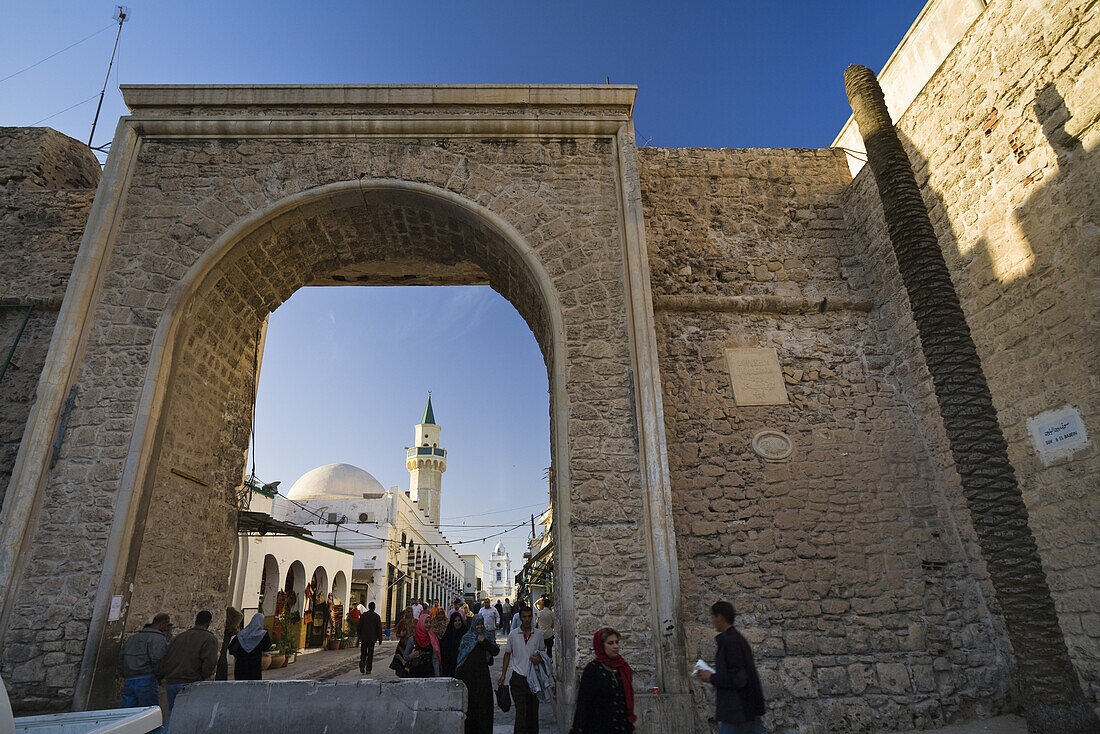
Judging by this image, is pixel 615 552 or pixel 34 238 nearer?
pixel 615 552

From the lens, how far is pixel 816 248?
26.0 feet

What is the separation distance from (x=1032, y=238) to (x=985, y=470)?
2.27 m

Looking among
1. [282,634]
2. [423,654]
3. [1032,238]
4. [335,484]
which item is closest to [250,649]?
[423,654]

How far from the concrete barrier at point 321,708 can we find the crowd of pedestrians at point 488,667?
904mm

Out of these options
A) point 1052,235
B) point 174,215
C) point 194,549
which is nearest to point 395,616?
point 194,549

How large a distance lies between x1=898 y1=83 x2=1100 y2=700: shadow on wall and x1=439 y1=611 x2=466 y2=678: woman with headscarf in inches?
203

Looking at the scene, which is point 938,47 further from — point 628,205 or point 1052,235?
point 628,205

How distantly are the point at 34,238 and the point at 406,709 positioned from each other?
7.81m

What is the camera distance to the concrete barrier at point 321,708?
3807 millimetres

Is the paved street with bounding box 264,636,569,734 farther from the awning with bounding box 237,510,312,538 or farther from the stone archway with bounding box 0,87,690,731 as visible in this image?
the awning with bounding box 237,510,312,538

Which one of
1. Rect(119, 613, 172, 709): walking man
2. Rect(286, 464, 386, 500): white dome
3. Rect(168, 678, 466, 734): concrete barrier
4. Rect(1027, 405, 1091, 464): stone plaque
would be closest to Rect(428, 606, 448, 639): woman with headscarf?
Rect(168, 678, 466, 734): concrete barrier

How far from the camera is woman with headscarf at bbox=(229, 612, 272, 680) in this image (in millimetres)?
6059

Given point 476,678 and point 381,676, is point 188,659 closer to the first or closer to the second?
point 476,678

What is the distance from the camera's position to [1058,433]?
17.1 feet
